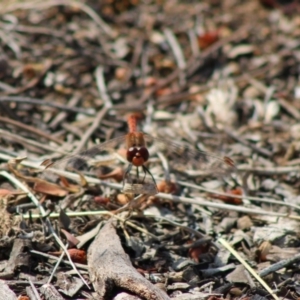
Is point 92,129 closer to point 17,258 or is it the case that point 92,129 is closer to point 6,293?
point 17,258

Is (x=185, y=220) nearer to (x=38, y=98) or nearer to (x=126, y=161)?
(x=126, y=161)

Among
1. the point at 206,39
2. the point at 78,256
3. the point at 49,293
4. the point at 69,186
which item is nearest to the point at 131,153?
the point at 69,186

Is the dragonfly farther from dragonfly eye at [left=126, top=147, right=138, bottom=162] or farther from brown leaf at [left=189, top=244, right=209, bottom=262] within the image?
brown leaf at [left=189, top=244, right=209, bottom=262]

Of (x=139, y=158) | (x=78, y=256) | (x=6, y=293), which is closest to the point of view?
(x=6, y=293)

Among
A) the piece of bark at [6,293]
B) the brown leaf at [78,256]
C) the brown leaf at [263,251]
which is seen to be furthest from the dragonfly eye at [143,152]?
the piece of bark at [6,293]

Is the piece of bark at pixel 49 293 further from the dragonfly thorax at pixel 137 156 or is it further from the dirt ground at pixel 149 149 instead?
the dragonfly thorax at pixel 137 156

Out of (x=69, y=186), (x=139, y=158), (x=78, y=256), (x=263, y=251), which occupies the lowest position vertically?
Answer: (x=263, y=251)

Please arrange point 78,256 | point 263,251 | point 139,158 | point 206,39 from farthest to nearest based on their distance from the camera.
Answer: point 206,39, point 139,158, point 263,251, point 78,256
